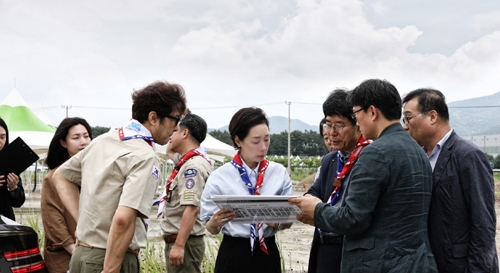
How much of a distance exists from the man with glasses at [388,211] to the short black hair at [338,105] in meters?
0.61

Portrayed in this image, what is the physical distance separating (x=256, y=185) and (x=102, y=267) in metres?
0.97

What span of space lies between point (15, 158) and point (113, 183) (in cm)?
213

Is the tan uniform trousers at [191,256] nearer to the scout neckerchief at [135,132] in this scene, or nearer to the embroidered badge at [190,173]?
the embroidered badge at [190,173]

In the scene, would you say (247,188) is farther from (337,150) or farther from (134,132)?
(134,132)

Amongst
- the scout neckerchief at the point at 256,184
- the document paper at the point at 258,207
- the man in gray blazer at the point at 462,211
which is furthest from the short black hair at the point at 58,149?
the man in gray blazer at the point at 462,211

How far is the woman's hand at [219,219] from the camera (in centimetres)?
253

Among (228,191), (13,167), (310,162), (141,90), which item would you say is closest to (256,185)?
(228,191)

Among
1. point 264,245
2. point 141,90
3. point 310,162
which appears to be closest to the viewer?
point 141,90

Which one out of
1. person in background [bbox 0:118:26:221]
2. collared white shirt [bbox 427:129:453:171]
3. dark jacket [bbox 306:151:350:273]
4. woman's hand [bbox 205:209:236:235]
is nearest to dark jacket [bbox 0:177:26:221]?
person in background [bbox 0:118:26:221]

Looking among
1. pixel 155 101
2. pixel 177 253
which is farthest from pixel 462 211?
pixel 177 253

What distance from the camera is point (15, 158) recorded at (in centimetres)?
399

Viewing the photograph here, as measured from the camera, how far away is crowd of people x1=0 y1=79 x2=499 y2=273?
1.98 meters

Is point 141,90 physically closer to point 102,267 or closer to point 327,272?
point 102,267

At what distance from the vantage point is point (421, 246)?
1.99m
